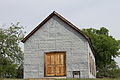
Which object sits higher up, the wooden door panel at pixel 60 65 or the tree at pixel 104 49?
the tree at pixel 104 49

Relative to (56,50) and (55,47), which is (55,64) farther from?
(55,47)

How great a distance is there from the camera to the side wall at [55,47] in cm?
2728

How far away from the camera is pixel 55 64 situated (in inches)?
1092

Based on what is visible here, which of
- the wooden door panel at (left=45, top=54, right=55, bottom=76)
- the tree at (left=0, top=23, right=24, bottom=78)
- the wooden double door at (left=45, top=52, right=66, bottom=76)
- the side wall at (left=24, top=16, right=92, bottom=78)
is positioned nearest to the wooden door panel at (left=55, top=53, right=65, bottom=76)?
the wooden double door at (left=45, top=52, right=66, bottom=76)

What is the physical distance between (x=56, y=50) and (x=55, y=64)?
1.38 m

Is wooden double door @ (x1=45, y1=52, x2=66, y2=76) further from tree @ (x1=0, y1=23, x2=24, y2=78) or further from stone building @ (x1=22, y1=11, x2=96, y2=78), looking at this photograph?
tree @ (x1=0, y1=23, x2=24, y2=78)

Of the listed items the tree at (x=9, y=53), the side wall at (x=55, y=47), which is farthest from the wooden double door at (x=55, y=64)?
the tree at (x=9, y=53)

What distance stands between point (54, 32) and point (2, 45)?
2210cm

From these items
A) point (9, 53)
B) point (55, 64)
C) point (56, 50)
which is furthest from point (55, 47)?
point (9, 53)

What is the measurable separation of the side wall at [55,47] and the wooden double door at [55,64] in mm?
409

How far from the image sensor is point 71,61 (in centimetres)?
2736

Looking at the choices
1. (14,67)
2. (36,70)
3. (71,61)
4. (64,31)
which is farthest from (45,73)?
(14,67)

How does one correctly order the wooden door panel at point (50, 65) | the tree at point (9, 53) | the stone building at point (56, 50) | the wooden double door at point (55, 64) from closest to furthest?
the stone building at point (56, 50)
the wooden double door at point (55, 64)
the wooden door panel at point (50, 65)
the tree at point (9, 53)

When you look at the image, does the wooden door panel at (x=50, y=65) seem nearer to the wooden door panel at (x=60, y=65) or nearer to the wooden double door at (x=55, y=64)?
the wooden double door at (x=55, y=64)
